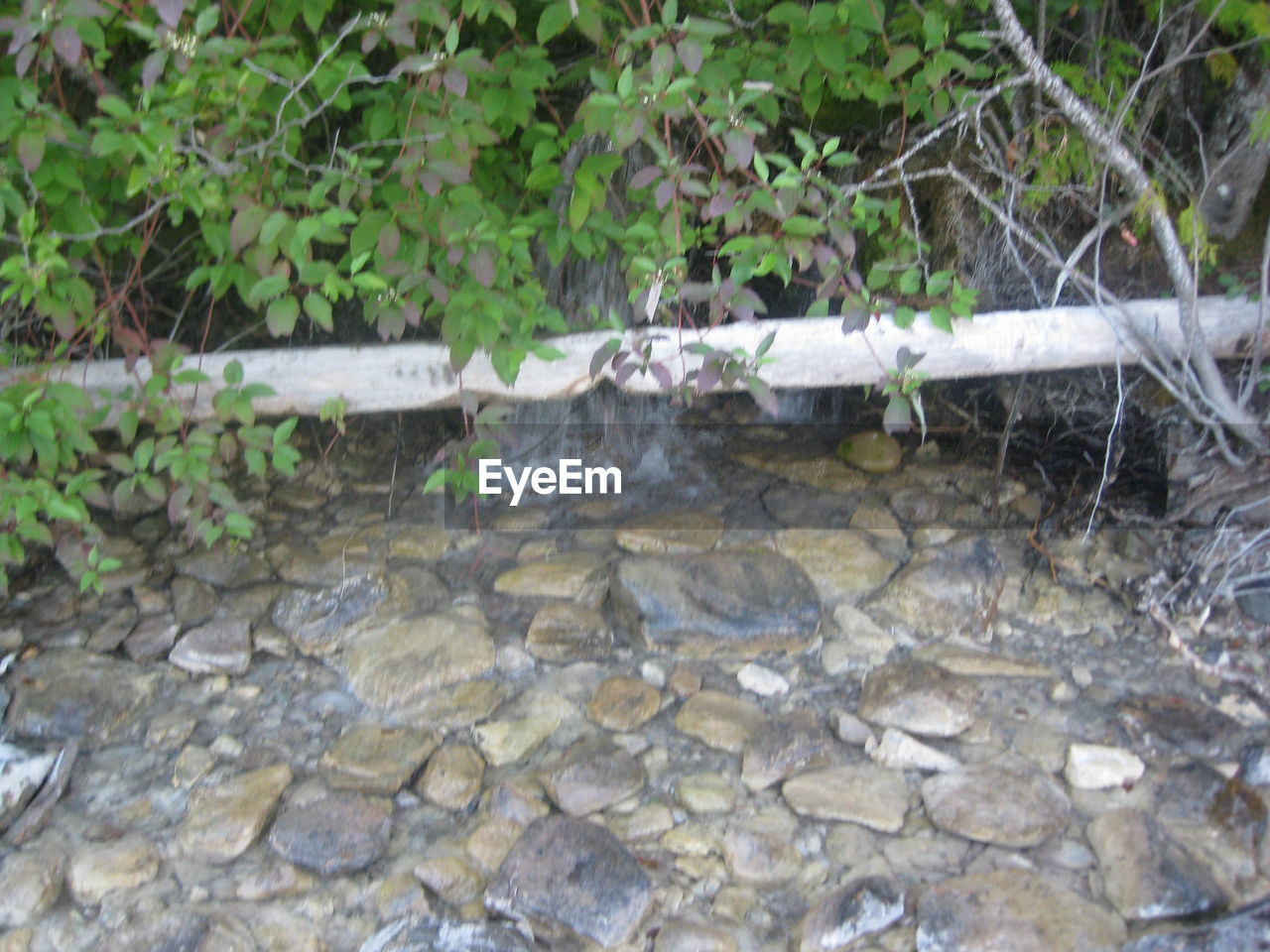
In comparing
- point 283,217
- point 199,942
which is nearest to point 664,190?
point 283,217

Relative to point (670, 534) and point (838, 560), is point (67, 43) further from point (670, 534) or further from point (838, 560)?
point (838, 560)

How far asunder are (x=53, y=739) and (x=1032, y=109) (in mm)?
3208

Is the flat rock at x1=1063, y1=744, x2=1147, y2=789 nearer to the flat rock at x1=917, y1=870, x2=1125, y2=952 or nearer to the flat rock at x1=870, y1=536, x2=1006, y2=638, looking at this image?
the flat rock at x1=917, y1=870, x2=1125, y2=952

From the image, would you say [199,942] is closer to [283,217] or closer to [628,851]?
[628,851]

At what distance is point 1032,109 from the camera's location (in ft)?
10.5

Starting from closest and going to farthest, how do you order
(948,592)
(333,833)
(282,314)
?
(333,833) < (282,314) < (948,592)

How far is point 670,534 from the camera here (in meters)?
3.61

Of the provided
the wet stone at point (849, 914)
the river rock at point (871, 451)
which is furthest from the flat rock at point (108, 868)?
the river rock at point (871, 451)

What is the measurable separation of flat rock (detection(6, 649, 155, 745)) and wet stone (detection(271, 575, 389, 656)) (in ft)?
1.32

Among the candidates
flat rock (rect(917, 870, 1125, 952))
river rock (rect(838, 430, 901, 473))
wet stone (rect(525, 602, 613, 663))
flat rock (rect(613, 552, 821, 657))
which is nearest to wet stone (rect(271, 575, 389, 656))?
wet stone (rect(525, 602, 613, 663))

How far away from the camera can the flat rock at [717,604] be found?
3.07 meters

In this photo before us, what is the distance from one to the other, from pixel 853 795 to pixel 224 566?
205 centimetres

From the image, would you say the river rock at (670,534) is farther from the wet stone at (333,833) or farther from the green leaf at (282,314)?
the green leaf at (282,314)

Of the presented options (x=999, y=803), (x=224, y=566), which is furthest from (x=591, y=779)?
(x=224, y=566)
